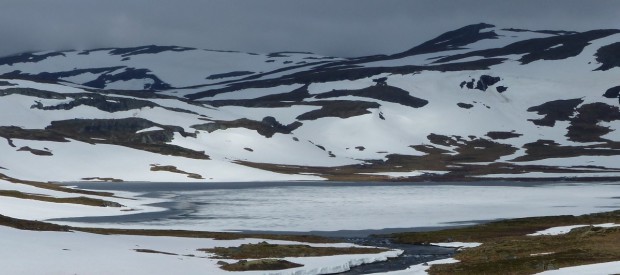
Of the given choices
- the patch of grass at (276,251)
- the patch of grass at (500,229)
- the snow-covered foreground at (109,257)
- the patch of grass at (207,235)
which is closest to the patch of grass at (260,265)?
the snow-covered foreground at (109,257)

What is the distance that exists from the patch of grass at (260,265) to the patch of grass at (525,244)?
9.29 m

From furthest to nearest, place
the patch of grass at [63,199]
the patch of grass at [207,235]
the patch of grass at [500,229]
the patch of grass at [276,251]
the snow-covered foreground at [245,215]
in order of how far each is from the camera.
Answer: the patch of grass at [63,199] < the patch of grass at [500,229] < the patch of grass at [207,235] < the patch of grass at [276,251] < the snow-covered foreground at [245,215]

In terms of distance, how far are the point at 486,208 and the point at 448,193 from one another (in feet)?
112

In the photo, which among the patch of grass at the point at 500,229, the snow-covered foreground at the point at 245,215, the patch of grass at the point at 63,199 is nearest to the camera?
the snow-covered foreground at the point at 245,215

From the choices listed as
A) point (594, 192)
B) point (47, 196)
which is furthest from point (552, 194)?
point (47, 196)

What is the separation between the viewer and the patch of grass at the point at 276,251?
6209 centimetres

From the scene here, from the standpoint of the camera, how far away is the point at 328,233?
84125 mm

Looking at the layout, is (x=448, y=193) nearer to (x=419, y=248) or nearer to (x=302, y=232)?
(x=302, y=232)

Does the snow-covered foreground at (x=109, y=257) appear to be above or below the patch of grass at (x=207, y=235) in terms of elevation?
below

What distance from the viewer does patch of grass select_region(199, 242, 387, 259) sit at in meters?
62.1

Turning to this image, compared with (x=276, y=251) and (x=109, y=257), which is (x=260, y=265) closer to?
(x=276, y=251)

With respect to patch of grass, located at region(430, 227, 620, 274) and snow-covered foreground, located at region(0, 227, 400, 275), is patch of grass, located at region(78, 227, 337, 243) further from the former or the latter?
patch of grass, located at region(430, 227, 620, 274)

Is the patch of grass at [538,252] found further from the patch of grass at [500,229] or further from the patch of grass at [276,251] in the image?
the patch of grass at [276,251]

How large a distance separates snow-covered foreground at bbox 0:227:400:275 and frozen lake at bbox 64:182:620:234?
23.6 metres
